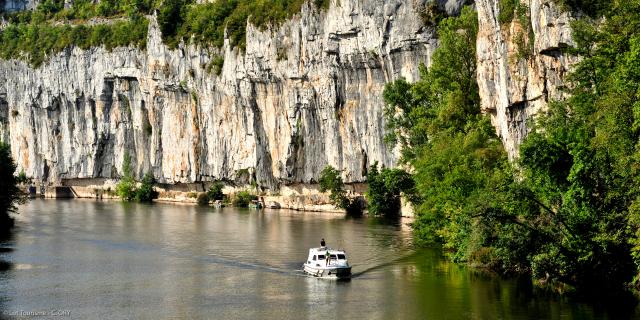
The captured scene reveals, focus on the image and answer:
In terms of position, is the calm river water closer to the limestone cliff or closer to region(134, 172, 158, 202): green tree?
the limestone cliff

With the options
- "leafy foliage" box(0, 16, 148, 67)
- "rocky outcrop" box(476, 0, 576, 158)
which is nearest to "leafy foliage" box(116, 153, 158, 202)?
"leafy foliage" box(0, 16, 148, 67)

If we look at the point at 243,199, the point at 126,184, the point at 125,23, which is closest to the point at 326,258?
the point at 243,199

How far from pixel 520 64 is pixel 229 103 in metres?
60.5

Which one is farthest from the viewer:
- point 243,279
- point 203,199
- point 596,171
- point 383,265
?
point 203,199

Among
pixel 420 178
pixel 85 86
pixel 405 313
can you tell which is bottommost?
pixel 405 313

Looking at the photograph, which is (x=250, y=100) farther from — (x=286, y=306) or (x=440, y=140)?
(x=286, y=306)

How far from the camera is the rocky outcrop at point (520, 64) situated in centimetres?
4228

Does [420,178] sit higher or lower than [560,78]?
lower

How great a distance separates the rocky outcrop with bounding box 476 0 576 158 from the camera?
139 ft

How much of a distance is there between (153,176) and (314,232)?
181 ft

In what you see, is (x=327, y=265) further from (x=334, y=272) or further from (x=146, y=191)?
(x=146, y=191)

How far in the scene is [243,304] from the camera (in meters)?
37.7

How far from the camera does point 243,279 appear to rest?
44.0m

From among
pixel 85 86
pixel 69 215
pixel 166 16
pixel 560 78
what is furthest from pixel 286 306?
pixel 85 86
